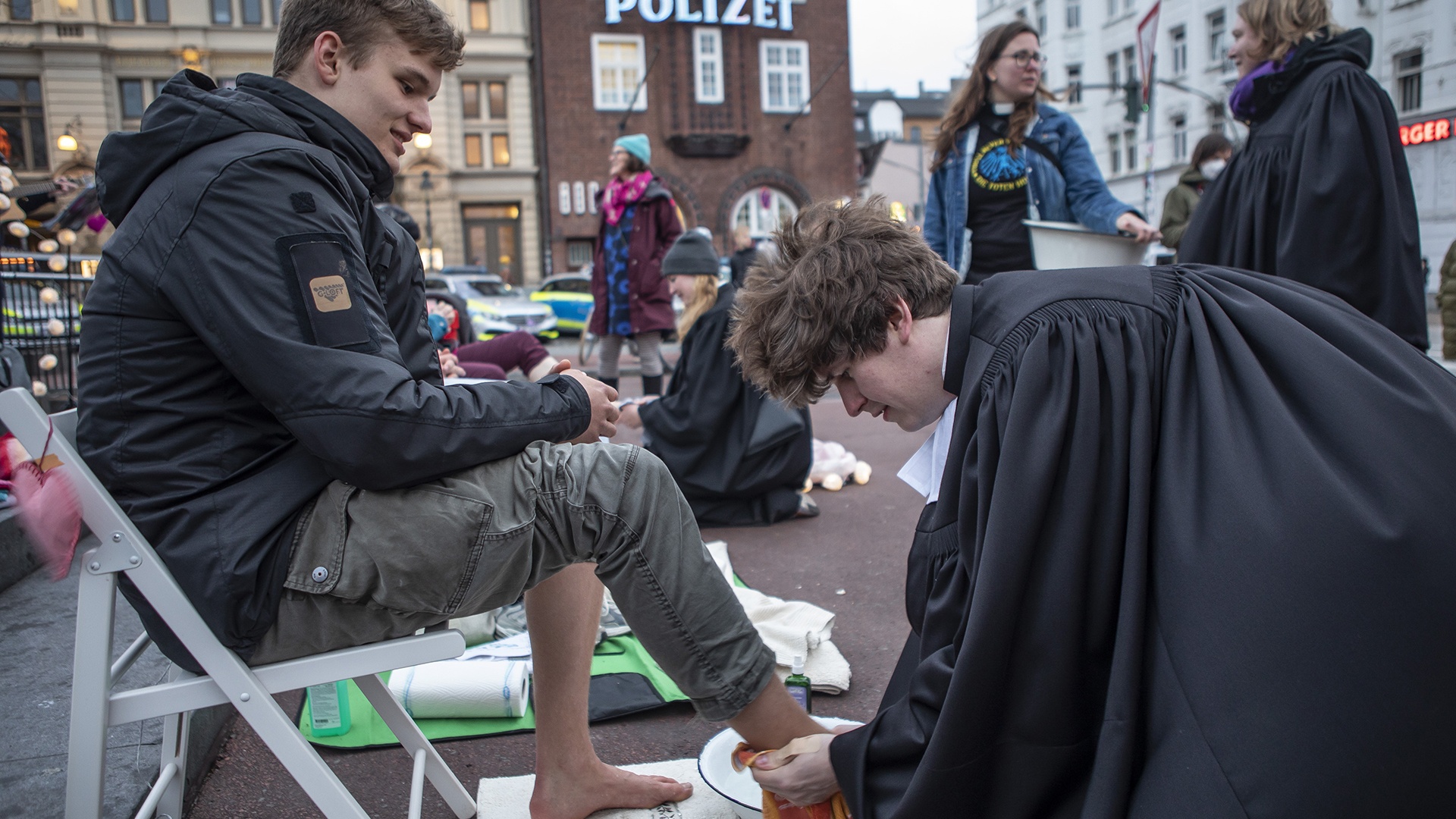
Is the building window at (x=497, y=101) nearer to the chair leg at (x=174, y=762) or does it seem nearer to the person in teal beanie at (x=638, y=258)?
the person in teal beanie at (x=638, y=258)

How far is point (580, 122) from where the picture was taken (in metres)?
29.7

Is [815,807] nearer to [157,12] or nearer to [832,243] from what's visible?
[832,243]

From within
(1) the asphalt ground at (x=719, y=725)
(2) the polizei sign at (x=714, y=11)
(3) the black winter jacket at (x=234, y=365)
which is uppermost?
(2) the polizei sign at (x=714, y=11)

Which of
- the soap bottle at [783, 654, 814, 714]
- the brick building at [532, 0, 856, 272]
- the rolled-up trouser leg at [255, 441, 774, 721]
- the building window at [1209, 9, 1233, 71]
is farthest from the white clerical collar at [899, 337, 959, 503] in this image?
the building window at [1209, 9, 1233, 71]

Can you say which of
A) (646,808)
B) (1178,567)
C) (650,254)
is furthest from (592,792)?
(650,254)

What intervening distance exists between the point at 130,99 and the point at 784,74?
18829 mm

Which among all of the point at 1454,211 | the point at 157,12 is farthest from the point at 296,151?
the point at 157,12

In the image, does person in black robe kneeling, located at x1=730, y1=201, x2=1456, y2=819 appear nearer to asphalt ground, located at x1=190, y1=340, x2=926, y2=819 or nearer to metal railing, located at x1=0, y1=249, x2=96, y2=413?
asphalt ground, located at x1=190, y1=340, x2=926, y2=819

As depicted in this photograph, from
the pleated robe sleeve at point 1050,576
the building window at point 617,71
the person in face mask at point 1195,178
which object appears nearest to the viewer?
the pleated robe sleeve at point 1050,576

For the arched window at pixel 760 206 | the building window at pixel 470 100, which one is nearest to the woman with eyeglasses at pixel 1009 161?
the arched window at pixel 760 206

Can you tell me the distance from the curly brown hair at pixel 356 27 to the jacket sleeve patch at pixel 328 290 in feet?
1.56

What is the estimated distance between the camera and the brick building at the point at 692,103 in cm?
2953

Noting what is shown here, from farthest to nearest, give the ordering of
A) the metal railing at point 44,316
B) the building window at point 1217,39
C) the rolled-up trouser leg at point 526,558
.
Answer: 1. the building window at point 1217,39
2. the metal railing at point 44,316
3. the rolled-up trouser leg at point 526,558

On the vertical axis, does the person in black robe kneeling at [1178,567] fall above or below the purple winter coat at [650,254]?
below
